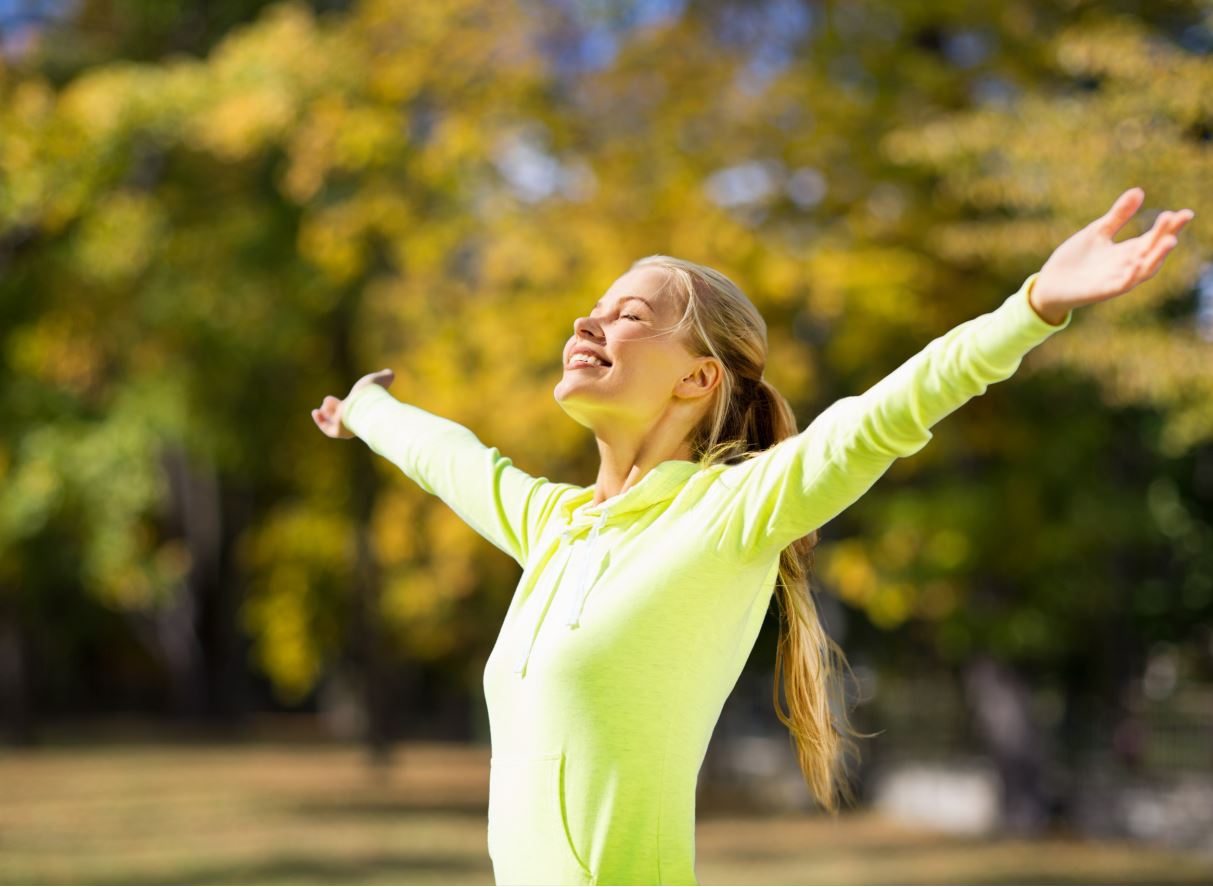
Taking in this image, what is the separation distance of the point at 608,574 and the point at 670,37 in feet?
39.4

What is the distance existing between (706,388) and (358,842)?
11951 millimetres

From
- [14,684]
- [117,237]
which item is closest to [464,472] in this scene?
[117,237]

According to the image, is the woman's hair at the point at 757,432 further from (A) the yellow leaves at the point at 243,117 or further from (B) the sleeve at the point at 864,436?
(A) the yellow leaves at the point at 243,117

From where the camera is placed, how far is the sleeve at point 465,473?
262cm

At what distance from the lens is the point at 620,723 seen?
2.17 meters

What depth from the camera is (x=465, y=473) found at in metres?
2.69

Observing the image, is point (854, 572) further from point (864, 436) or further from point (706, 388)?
point (864, 436)

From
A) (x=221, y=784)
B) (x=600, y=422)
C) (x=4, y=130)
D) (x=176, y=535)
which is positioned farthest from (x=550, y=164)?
(x=176, y=535)

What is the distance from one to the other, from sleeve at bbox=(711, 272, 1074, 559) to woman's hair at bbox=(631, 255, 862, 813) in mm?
213

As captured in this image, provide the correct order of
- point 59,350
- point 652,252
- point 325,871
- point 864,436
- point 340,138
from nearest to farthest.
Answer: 1. point 864,436
2. point 325,871
3. point 340,138
4. point 59,350
5. point 652,252

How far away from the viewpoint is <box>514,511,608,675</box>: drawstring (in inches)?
87.3

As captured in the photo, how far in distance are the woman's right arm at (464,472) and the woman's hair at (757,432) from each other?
13.4 inches

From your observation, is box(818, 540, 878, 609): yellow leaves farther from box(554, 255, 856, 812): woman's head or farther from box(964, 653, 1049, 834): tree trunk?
box(554, 255, 856, 812): woman's head

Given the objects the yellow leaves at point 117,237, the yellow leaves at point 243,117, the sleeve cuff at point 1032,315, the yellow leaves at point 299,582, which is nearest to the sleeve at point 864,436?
the sleeve cuff at point 1032,315
